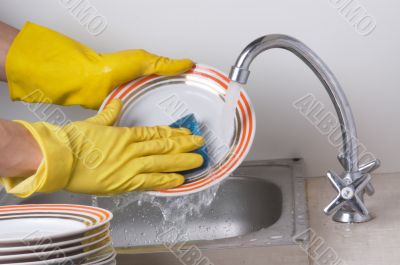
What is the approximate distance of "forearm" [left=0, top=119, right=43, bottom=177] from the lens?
3.95 feet

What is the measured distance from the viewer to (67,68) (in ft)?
4.85

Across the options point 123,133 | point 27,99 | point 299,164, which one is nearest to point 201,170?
point 123,133

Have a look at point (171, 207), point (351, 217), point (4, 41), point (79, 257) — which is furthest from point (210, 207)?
point (79, 257)

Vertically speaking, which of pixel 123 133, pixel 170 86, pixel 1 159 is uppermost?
pixel 170 86

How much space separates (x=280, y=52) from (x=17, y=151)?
72cm

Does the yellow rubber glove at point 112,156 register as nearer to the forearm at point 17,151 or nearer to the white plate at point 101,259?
the forearm at point 17,151

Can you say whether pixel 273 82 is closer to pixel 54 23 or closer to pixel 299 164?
pixel 299 164

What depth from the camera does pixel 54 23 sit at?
1707 mm

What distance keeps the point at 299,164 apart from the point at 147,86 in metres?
0.43

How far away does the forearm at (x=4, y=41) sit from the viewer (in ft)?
5.01

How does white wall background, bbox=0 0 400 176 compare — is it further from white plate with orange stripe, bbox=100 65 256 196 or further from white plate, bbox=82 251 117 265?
white plate, bbox=82 251 117 265

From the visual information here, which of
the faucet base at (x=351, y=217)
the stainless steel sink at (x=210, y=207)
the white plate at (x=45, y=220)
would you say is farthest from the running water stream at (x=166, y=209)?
A: the white plate at (x=45, y=220)

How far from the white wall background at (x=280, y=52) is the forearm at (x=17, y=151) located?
53 centimetres

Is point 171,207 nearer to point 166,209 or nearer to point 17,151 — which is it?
point 166,209
